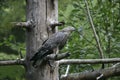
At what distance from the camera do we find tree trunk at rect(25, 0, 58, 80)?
329 centimetres

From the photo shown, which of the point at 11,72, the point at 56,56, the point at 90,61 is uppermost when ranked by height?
the point at 56,56

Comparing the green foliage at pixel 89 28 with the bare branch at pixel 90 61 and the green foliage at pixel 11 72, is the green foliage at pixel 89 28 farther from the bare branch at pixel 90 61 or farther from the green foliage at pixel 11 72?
the bare branch at pixel 90 61

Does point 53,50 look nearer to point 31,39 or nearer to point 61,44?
point 61,44

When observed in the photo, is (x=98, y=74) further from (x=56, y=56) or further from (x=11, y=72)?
(x=11, y=72)

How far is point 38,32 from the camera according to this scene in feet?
10.9

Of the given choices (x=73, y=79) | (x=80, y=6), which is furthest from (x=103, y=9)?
(x=73, y=79)

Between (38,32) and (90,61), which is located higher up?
(38,32)

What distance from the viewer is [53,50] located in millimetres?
3119

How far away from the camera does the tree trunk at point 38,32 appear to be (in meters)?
3.29

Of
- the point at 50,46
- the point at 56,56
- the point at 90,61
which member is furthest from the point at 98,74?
the point at 56,56

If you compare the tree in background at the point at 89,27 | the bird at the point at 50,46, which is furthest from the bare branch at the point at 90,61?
the tree in background at the point at 89,27

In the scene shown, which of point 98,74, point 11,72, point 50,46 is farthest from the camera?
point 11,72

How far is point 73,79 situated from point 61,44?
16.5 inches

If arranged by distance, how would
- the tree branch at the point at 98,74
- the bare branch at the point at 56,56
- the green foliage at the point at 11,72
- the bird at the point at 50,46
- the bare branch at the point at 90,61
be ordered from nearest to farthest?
the bare branch at the point at 56,56
the bird at the point at 50,46
the bare branch at the point at 90,61
the tree branch at the point at 98,74
the green foliage at the point at 11,72
